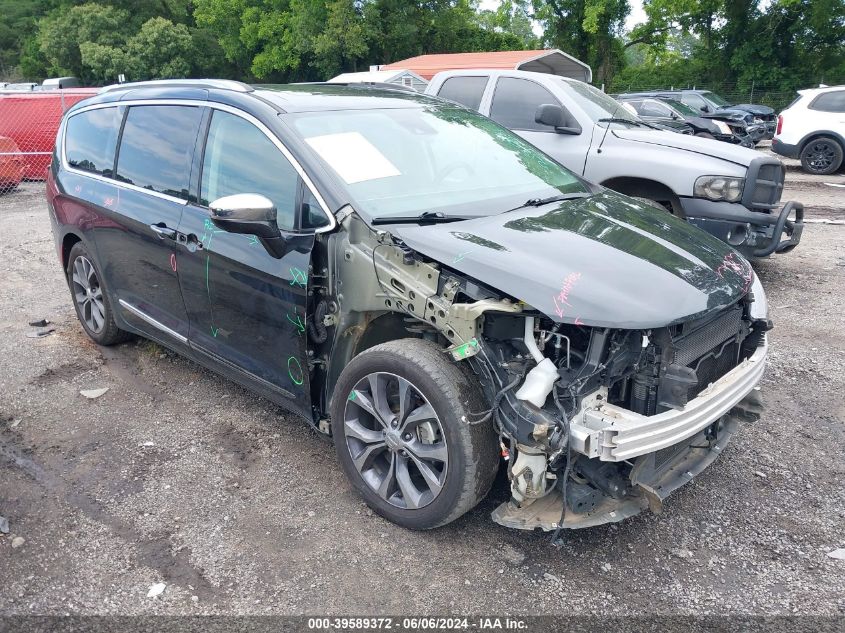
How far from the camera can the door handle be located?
3847 millimetres

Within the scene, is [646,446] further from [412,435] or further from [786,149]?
[786,149]

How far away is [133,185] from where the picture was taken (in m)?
4.26

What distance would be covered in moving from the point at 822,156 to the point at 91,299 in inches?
565

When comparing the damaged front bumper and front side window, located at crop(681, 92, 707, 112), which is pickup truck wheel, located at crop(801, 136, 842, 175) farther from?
the damaged front bumper

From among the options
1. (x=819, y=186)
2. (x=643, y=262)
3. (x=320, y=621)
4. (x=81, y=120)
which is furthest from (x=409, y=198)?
(x=819, y=186)

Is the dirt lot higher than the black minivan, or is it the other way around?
the black minivan

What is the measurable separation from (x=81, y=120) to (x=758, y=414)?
473cm

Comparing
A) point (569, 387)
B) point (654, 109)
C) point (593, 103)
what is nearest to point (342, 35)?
point (654, 109)

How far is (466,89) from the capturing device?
757 cm

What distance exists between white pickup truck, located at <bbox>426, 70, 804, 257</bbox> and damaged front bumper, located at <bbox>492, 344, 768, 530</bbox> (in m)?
3.08

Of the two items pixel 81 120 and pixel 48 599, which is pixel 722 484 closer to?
pixel 48 599

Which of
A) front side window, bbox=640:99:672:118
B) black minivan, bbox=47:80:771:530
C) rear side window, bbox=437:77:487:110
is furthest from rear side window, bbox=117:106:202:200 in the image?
front side window, bbox=640:99:672:118

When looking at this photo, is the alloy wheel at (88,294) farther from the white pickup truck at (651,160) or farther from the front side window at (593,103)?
the front side window at (593,103)

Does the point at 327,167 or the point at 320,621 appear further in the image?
the point at 327,167
